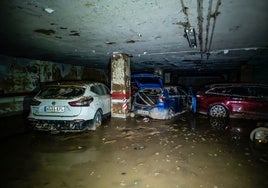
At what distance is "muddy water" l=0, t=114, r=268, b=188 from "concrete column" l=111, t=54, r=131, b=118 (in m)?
2.38

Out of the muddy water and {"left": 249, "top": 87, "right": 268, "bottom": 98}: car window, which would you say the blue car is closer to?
the muddy water

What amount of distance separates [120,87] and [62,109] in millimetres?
3787

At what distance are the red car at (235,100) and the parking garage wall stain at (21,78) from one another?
29.3 ft

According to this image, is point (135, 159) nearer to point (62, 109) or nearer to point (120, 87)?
point (62, 109)

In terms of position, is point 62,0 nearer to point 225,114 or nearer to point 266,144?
point 266,144

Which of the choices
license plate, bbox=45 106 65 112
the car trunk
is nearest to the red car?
the car trunk

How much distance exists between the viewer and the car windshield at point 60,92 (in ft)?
18.8

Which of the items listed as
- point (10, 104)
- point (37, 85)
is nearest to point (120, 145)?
point (10, 104)

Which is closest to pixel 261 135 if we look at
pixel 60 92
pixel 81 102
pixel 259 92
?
pixel 259 92

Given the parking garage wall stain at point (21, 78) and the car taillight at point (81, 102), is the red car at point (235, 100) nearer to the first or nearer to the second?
the car taillight at point (81, 102)

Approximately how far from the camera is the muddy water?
127 inches

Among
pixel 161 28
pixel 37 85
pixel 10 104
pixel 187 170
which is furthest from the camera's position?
pixel 37 85

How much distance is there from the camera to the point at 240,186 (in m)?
3.06

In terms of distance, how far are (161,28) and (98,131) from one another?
149 inches
